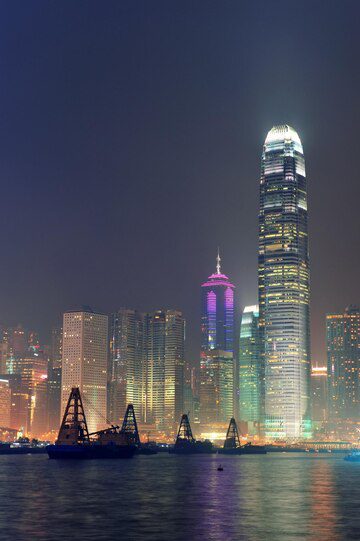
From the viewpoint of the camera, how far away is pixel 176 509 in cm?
11150

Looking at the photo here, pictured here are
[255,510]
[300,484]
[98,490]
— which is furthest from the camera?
[300,484]

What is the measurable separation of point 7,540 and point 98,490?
5754cm

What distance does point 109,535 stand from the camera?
3406 inches

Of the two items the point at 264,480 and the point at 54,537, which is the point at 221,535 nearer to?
the point at 54,537

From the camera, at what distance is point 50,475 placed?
606ft

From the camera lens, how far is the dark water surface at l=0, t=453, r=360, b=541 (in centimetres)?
8856

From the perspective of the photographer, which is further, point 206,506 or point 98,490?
point 98,490

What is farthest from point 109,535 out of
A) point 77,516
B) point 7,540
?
point 77,516

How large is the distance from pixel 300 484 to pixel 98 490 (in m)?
41.1

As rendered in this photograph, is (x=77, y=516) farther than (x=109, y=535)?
Yes

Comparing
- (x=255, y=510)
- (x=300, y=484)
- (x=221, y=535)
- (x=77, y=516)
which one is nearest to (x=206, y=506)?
(x=255, y=510)

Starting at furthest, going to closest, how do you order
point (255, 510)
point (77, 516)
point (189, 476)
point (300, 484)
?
1. point (189, 476)
2. point (300, 484)
3. point (255, 510)
4. point (77, 516)

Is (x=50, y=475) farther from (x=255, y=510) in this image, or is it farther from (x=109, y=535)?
(x=109, y=535)

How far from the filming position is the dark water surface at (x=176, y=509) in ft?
291
